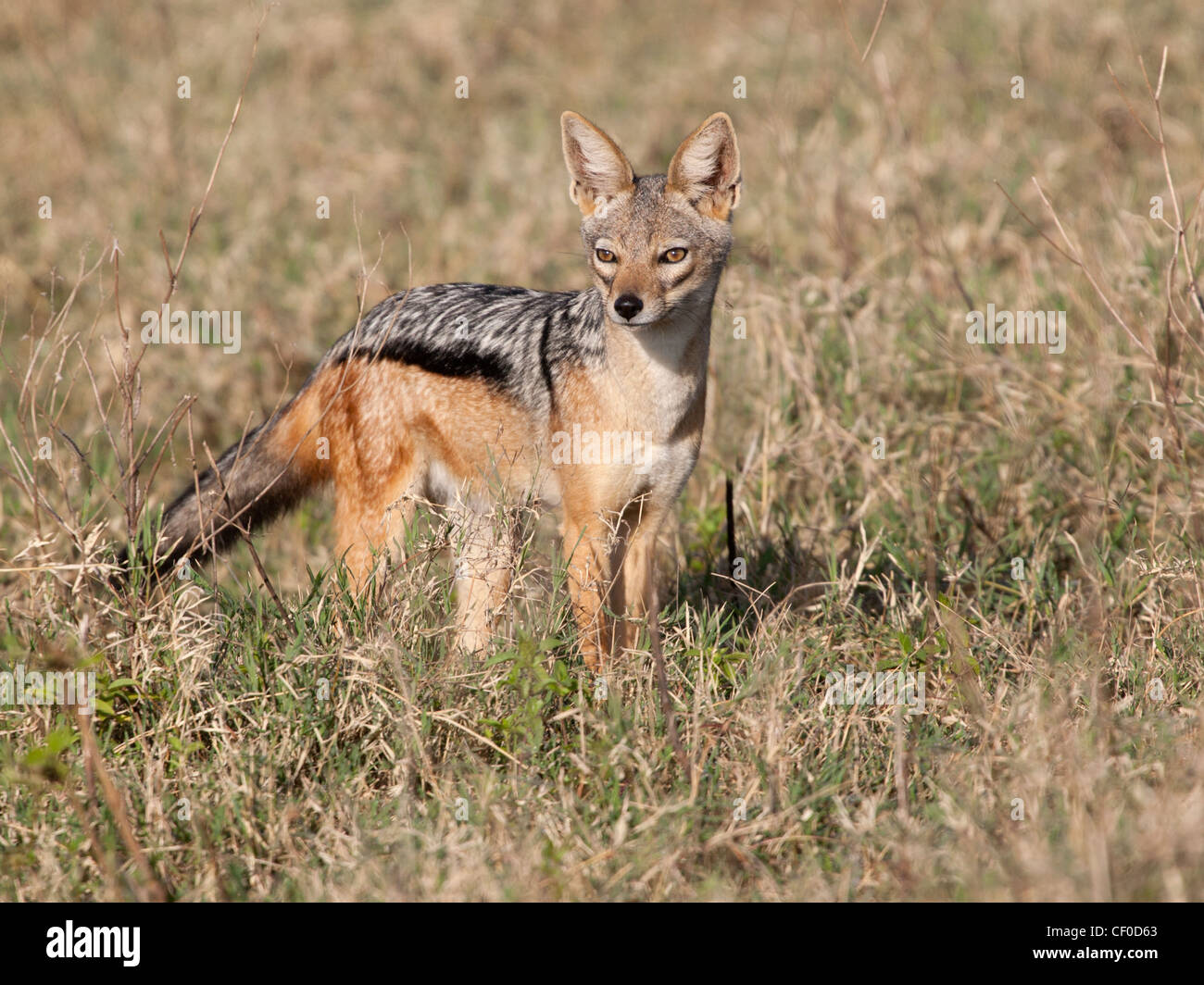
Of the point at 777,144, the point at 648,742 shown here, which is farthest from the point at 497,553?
the point at 777,144

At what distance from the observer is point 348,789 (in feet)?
13.8

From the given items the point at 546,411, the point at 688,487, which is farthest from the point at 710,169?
the point at 688,487

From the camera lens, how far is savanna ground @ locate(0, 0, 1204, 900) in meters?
3.96

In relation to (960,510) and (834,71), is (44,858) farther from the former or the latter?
(834,71)

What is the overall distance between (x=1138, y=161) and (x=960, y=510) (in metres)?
4.50

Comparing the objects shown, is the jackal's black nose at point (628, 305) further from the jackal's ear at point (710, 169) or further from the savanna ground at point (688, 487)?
the savanna ground at point (688, 487)

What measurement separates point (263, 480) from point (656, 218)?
2083mm

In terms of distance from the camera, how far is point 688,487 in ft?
23.0

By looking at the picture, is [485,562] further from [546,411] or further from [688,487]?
[688,487]

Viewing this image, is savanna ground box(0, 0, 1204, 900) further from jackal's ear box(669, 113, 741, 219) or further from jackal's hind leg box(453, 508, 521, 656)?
jackal's ear box(669, 113, 741, 219)

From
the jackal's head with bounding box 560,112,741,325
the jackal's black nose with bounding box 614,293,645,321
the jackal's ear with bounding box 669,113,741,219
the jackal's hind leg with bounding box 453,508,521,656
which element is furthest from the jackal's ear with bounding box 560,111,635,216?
the jackal's hind leg with bounding box 453,508,521,656

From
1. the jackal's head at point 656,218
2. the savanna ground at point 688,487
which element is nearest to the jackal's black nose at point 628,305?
the jackal's head at point 656,218

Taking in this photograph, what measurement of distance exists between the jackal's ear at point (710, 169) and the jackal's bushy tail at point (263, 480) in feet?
6.06
